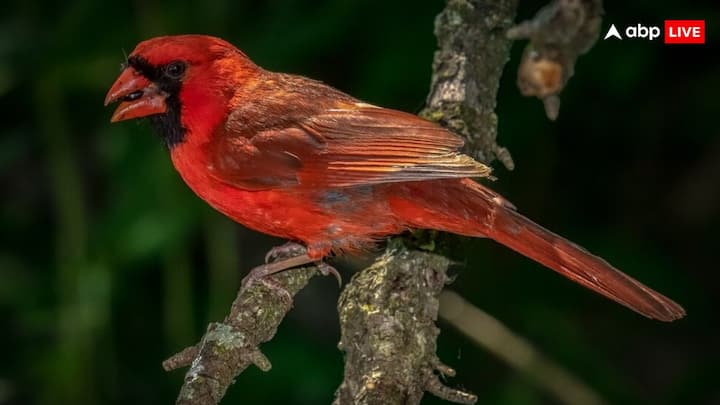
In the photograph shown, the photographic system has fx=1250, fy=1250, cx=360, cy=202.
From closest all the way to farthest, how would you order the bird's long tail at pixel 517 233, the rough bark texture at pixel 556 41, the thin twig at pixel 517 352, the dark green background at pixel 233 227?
the rough bark texture at pixel 556 41 < the bird's long tail at pixel 517 233 < the thin twig at pixel 517 352 < the dark green background at pixel 233 227

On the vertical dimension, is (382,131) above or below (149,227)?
above

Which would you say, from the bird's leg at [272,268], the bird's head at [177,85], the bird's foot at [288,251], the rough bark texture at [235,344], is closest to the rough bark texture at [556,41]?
the rough bark texture at [235,344]

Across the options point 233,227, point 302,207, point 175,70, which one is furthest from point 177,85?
point 233,227

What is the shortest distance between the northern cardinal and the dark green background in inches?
30.5

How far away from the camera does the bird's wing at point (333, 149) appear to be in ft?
12.6

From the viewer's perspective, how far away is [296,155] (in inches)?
158

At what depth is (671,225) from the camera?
6.01m

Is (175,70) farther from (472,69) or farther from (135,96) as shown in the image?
(472,69)

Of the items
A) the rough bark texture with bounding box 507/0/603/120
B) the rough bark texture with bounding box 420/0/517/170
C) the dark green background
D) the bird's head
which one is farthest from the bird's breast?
the rough bark texture with bounding box 507/0/603/120

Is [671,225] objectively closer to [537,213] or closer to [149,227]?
[537,213]

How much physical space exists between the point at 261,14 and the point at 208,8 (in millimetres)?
243

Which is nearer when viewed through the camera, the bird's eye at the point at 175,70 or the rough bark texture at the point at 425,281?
the rough bark texture at the point at 425,281

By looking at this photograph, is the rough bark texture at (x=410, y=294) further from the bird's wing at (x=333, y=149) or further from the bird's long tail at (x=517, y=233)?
the bird's wing at (x=333, y=149)

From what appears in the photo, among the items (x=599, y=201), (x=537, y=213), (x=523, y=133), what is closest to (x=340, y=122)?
(x=523, y=133)
